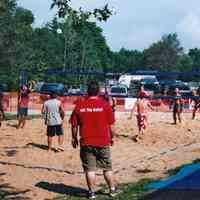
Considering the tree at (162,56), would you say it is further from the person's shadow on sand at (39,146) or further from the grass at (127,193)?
the grass at (127,193)

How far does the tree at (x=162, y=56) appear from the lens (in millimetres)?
96062

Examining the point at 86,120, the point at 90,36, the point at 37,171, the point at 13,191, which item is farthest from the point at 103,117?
the point at 90,36

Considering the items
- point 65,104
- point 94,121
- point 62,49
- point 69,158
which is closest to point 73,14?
point 94,121

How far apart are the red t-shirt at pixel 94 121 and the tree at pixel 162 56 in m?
87.0

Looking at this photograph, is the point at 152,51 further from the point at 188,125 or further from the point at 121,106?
the point at 188,125

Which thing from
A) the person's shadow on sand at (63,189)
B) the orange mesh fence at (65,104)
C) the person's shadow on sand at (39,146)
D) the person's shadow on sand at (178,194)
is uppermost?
the person's shadow on sand at (178,194)

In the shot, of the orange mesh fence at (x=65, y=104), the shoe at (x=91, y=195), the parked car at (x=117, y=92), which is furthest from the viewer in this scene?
the orange mesh fence at (x=65, y=104)

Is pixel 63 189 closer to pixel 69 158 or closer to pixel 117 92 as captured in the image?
pixel 69 158

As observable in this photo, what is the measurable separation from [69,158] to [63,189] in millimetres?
2759

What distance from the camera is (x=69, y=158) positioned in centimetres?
1214

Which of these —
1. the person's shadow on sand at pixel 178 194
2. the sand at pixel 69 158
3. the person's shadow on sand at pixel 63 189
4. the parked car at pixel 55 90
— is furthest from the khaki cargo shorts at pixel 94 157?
the parked car at pixel 55 90

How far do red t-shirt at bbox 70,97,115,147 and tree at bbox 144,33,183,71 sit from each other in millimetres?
87013

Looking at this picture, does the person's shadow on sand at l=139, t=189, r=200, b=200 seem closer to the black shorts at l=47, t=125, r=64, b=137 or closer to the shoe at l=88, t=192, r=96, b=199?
the shoe at l=88, t=192, r=96, b=199

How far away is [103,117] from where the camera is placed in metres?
8.46
